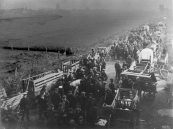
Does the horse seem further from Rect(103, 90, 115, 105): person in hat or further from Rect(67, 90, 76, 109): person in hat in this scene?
Rect(103, 90, 115, 105): person in hat

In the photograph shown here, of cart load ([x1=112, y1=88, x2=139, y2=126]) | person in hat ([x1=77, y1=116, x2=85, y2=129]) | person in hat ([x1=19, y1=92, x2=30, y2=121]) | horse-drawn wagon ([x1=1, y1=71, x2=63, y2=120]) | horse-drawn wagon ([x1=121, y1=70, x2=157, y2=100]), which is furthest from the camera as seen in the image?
horse-drawn wagon ([x1=121, y1=70, x2=157, y2=100])

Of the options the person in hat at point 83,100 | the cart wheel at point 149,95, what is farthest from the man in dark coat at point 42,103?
the cart wheel at point 149,95

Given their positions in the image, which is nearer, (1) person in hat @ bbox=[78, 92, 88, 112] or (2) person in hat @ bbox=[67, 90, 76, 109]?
(1) person in hat @ bbox=[78, 92, 88, 112]

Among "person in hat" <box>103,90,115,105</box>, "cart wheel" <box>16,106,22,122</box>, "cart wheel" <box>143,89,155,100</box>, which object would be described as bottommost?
"cart wheel" <box>16,106,22,122</box>

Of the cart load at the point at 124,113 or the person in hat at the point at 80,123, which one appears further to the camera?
the cart load at the point at 124,113

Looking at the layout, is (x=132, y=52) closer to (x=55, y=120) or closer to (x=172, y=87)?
(x=172, y=87)

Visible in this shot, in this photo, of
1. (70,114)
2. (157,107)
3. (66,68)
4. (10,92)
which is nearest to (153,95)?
(157,107)

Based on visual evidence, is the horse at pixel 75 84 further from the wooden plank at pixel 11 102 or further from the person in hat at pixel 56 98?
the wooden plank at pixel 11 102

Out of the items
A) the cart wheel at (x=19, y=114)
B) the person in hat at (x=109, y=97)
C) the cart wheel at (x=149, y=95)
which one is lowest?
the cart wheel at (x=19, y=114)

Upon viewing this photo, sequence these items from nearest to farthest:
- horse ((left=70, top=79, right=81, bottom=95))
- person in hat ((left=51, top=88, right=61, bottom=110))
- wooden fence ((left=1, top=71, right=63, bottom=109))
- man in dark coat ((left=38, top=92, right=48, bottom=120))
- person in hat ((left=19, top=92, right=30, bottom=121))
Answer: person in hat ((left=19, top=92, right=30, bottom=121)), man in dark coat ((left=38, top=92, right=48, bottom=120)), person in hat ((left=51, top=88, right=61, bottom=110)), wooden fence ((left=1, top=71, right=63, bottom=109)), horse ((left=70, top=79, right=81, bottom=95))

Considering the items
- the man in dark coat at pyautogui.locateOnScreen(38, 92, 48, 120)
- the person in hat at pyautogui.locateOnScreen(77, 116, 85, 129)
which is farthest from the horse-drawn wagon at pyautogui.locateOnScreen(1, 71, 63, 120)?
the person in hat at pyautogui.locateOnScreen(77, 116, 85, 129)

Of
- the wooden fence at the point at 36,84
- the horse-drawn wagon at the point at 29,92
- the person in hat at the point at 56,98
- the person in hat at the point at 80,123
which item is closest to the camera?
the person in hat at the point at 80,123

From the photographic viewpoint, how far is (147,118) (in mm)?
8141

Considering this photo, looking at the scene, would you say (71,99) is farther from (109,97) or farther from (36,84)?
(36,84)
